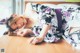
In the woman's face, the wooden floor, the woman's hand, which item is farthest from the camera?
the woman's face

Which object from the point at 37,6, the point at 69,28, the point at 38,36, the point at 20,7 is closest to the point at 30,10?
the point at 37,6

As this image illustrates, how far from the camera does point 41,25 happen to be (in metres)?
1.49

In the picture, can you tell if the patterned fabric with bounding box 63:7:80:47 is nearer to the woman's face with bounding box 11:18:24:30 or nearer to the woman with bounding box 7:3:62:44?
the woman with bounding box 7:3:62:44

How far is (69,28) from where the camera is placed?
1459mm

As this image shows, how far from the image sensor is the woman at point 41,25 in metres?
1.42

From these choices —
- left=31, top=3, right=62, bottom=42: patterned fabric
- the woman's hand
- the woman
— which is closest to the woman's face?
the woman

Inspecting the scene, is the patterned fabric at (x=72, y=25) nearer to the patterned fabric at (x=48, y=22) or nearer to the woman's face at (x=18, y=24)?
the patterned fabric at (x=48, y=22)

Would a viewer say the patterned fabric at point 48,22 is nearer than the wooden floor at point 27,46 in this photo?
No

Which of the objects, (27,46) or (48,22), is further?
(48,22)

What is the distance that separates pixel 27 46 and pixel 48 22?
0.34m

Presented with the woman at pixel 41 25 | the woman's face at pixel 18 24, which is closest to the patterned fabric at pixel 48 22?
the woman at pixel 41 25

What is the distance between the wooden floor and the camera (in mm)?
1165

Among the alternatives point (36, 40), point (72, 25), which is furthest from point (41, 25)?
point (72, 25)

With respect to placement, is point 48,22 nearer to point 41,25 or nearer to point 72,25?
point 41,25
